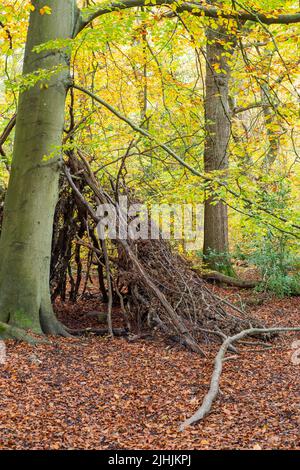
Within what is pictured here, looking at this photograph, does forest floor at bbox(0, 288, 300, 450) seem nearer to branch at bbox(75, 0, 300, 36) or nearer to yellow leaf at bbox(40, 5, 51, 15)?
yellow leaf at bbox(40, 5, 51, 15)

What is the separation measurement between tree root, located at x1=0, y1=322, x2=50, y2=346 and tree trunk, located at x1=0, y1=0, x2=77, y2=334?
14 cm

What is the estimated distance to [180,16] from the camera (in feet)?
17.4

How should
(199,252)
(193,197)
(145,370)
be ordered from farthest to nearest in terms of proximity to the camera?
(199,252) → (193,197) → (145,370)

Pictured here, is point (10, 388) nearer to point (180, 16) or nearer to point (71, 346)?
point (71, 346)

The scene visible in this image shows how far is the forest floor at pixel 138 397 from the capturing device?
307cm

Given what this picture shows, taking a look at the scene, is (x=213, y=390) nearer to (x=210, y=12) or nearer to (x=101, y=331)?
(x=101, y=331)

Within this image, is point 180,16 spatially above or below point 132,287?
above

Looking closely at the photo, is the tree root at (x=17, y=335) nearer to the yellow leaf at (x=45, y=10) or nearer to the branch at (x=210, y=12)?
the yellow leaf at (x=45, y=10)

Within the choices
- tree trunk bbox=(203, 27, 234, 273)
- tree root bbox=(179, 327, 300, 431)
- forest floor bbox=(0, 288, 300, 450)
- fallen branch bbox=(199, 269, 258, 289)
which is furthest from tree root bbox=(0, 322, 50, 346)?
tree trunk bbox=(203, 27, 234, 273)

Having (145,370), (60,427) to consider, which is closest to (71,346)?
(145,370)

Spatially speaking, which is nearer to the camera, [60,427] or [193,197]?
[60,427]

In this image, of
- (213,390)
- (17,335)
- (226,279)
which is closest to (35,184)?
(17,335)
